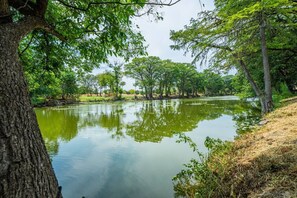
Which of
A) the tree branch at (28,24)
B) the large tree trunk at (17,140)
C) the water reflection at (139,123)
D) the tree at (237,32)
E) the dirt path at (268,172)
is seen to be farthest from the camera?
the water reflection at (139,123)

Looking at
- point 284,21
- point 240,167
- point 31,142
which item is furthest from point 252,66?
point 31,142

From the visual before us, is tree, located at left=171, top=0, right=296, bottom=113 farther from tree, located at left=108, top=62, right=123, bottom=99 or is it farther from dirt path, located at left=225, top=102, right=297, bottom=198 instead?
tree, located at left=108, top=62, right=123, bottom=99

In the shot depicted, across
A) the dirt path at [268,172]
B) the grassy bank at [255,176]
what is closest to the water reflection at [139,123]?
the grassy bank at [255,176]

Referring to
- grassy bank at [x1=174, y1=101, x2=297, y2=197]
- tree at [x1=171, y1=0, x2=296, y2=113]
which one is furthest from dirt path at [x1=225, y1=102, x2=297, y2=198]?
tree at [x1=171, y1=0, x2=296, y2=113]

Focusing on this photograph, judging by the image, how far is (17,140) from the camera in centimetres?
127

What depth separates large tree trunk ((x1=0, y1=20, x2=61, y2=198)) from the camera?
1.19 meters

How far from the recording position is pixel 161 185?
3.43 m

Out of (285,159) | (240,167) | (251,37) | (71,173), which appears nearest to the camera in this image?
(285,159)

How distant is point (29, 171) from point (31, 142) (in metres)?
0.21

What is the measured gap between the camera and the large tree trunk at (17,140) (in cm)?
119

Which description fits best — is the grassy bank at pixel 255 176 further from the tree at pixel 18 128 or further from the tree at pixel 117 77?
the tree at pixel 117 77

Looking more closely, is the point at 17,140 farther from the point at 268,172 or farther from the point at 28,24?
the point at 268,172

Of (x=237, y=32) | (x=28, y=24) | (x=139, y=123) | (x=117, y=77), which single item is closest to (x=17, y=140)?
(x=28, y=24)

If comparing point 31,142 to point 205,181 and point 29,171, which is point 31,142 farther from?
point 205,181
